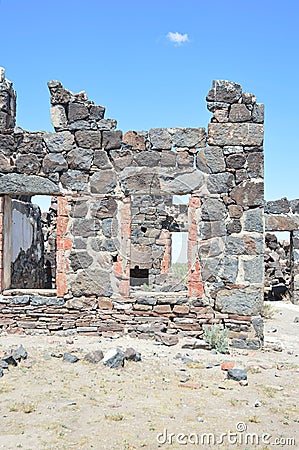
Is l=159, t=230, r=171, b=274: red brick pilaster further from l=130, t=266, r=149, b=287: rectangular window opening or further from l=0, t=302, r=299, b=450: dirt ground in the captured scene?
l=0, t=302, r=299, b=450: dirt ground

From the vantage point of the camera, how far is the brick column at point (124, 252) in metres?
7.57

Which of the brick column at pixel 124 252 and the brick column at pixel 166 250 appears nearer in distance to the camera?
the brick column at pixel 124 252

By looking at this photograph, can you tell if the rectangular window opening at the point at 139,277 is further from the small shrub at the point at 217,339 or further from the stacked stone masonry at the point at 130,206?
the small shrub at the point at 217,339

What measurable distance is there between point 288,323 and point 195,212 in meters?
4.02

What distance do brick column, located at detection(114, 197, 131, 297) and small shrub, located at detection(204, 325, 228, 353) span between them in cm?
137

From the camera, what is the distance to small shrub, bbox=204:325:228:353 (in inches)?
271

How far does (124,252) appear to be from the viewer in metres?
7.57

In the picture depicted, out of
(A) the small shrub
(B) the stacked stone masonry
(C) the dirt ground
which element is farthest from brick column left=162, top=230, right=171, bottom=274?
(C) the dirt ground

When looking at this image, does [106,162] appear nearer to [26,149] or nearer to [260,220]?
[26,149]

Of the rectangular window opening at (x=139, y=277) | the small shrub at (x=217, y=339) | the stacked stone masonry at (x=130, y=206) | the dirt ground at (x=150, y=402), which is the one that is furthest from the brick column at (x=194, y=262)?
the rectangular window opening at (x=139, y=277)

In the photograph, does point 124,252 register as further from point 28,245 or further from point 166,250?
point 166,250

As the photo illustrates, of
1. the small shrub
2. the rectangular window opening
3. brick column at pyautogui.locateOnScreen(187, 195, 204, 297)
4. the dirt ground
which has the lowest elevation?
the dirt ground

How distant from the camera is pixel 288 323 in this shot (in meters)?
10.1

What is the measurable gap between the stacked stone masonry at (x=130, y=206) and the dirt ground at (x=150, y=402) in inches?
30.5
